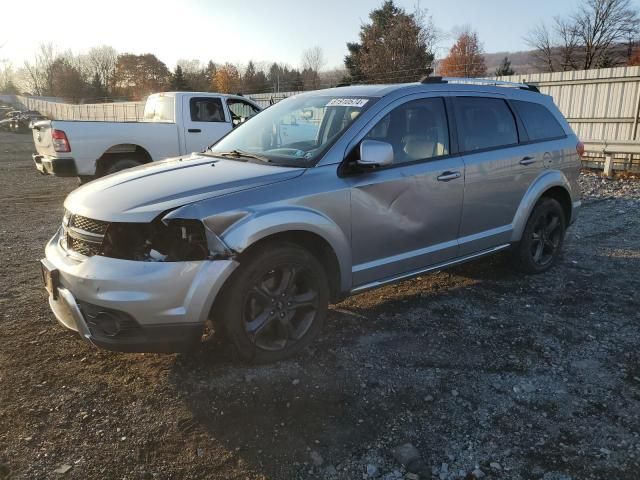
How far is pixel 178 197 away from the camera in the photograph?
3.04 metres

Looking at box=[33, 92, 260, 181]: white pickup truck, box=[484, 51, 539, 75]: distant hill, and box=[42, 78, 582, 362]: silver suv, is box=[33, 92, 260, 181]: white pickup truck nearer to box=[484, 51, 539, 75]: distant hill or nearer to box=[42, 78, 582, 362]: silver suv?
box=[42, 78, 582, 362]: silver suv

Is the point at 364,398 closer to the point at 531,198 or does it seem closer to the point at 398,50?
the point at 531,198

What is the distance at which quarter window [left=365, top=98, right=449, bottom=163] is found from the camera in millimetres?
3881

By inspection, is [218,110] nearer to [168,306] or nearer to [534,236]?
[534,236]

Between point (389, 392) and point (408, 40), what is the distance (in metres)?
33.6

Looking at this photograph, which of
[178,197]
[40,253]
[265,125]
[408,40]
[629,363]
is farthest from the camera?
[408,40]

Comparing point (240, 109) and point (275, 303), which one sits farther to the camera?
point (240, 109)

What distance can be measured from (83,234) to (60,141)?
5.89 m

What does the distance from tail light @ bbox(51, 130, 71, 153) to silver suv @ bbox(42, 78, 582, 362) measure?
485 cm

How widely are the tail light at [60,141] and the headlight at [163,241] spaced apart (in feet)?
19.9

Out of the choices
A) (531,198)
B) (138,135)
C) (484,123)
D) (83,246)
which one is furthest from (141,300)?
(138,135)

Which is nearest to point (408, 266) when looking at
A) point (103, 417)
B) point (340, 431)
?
point (340, 431)

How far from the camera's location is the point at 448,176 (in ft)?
13.5

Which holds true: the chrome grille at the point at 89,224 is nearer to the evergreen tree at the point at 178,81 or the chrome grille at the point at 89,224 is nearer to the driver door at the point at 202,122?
the driver door at the point at 202,122
